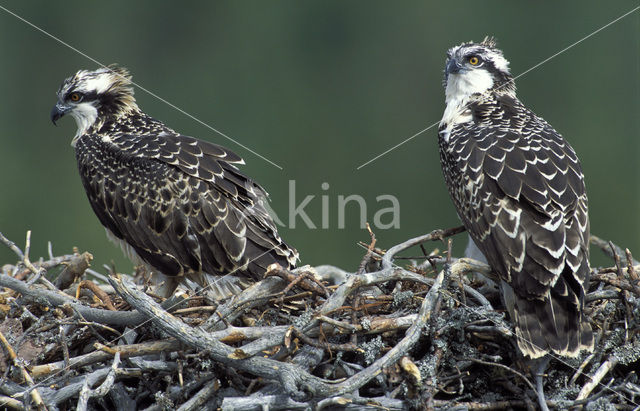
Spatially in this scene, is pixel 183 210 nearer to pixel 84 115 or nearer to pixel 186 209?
pixel 186 209

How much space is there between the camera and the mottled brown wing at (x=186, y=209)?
6.15 m

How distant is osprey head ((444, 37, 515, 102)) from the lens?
7.07 m

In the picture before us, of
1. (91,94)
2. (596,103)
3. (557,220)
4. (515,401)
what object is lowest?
(515,401)

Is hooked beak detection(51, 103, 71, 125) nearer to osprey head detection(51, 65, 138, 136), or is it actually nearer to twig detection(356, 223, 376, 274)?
osprey head detection(51, 65, 138, 136)

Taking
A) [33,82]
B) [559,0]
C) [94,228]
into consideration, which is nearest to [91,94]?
[94,228]

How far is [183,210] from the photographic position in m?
6.21

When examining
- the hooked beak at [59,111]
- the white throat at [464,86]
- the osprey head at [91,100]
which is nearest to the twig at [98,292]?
the osprey head at [91,100]

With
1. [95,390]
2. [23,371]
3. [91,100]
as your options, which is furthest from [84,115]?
[95,390]

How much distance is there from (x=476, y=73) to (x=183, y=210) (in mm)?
2450

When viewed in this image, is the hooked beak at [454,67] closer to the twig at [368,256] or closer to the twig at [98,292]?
the twig at [368,256]

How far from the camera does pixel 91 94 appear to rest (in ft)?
24.0

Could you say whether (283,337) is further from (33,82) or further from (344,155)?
(33,82)

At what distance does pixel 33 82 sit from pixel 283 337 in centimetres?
2077

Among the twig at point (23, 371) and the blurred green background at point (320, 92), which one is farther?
the blurred green background at point (320, 92)
